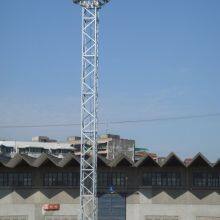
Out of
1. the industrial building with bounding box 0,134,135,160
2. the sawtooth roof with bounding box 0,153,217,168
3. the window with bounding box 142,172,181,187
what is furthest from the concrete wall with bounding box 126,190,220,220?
the industrial building with bounding box 0,134,135,160

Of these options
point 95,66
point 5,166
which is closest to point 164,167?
point 95,66

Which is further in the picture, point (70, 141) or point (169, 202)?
point (70, 141)

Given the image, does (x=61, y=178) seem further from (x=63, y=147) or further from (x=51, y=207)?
(x=63, y=147)

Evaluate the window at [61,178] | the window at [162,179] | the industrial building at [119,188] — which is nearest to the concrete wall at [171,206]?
the industrial building at [119,188]

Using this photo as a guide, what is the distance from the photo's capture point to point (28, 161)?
4125cm

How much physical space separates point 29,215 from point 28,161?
5.22m

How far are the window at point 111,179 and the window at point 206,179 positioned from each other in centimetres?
603

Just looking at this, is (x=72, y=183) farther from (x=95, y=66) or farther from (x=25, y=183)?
(x=95, y=66)

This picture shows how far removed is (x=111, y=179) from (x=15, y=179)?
8611 mm

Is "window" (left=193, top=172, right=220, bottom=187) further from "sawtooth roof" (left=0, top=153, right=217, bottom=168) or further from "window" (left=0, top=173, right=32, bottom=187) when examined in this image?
"window" (left=0, top=173, right=32, bottom=187)

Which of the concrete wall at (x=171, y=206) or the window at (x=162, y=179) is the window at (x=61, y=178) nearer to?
the concrete wall at (x=171, y=206)

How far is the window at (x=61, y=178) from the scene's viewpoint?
42656 millimetres

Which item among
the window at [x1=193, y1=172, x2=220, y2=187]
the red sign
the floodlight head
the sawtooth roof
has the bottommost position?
the red sign

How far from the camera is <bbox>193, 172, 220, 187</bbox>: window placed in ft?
131
